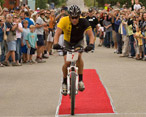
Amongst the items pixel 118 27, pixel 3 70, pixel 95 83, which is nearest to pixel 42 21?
pixel 3 70

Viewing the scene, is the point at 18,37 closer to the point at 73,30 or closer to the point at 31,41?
the point at 31,41

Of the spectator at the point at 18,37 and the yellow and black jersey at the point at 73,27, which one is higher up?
the yellow and black jersey at the point at 73,27

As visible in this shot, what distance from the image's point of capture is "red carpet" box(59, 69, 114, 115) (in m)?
9.24

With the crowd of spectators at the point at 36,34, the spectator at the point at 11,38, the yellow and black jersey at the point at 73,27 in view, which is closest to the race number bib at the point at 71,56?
the yellow and black jersey at the point at 73,27

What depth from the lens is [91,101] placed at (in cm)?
1027

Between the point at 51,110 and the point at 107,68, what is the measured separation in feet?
25.4

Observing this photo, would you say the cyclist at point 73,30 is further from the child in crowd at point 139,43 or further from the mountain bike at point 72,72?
the child in crowd at point 139,43

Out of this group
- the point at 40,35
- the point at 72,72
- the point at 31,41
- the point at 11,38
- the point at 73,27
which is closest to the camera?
the point at 72,72

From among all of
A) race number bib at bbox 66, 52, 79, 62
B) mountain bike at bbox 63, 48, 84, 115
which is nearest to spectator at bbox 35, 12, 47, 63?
mountain bike at bbox 63, 48, 84, 115

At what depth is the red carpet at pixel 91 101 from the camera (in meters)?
9.24

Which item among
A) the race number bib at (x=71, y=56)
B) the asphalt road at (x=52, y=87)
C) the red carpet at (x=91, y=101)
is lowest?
the asphalt road at (x=52, y=87)

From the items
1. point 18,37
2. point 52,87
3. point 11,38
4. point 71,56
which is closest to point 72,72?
point 71,56

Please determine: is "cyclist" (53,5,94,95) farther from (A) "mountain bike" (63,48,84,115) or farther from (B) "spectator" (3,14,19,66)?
(B) "spectator" (3,14,19,66)

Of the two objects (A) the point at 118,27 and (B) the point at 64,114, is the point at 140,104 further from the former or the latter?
(A) the point at 118,27
